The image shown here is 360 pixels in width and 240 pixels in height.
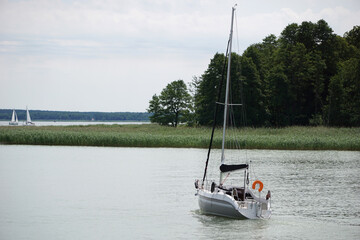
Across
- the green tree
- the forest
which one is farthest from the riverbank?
the forest

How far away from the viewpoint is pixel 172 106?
10394 centimetres

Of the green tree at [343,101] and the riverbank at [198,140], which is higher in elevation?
the green tree at [343,101]

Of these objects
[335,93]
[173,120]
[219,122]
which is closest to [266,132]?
[219,122]

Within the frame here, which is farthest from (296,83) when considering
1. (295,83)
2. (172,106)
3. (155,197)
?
(155,197)

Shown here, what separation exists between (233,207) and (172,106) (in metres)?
80.9

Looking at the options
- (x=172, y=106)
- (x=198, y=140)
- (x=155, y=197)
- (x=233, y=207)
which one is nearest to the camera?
(x=233, y=207)

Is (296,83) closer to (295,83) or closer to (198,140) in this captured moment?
(295,83)

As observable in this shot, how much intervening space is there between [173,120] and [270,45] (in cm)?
2519

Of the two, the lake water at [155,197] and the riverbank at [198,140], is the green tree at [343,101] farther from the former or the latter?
the lake water at [155,197]

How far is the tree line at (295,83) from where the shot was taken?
8269 centimetres

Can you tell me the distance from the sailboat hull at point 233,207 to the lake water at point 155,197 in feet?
1.05

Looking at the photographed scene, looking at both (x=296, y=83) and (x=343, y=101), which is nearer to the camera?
(x=343, y=101)

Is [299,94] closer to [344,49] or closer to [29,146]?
[344,49]

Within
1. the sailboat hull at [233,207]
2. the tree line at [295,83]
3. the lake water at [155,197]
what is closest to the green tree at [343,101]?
the tree line at [295,83]
